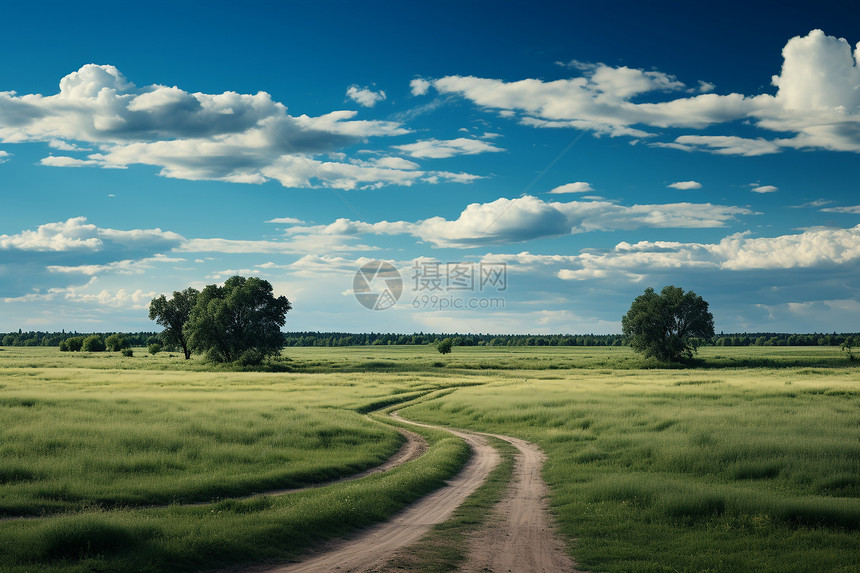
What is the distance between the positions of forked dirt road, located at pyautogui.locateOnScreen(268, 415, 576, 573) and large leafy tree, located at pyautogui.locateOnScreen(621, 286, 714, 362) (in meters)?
77.4

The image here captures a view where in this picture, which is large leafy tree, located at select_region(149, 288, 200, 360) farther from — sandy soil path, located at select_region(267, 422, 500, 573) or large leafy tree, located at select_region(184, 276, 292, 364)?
sandy soil path, located at select_region(267, 422, 500, 573)

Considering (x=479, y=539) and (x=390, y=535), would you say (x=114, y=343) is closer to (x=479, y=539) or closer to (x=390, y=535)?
(x=390, y=535)

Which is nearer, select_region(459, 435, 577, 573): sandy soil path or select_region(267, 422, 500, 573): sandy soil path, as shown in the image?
select_region(267, 422, 500, 573): sandy soil path

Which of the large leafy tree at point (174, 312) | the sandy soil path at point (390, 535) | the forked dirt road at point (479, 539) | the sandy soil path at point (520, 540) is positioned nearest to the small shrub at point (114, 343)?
the large leafy tree at point (174, 312)

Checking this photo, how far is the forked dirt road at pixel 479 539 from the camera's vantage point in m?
11.7

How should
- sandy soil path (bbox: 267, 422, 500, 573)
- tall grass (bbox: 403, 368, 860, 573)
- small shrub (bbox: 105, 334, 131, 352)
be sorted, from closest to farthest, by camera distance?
sandy soil path (bbox: 267, 422, 500, 573) < tall grass (bbox: 403, 368, 860, 573) < small shrub (bbox: 105, 334, 131, 352)

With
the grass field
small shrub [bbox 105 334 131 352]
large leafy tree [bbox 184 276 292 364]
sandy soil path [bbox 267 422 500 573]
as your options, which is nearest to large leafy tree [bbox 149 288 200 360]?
large leafy tree [bbox 184 276 292 364]

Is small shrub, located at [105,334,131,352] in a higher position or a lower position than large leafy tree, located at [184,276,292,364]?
lower

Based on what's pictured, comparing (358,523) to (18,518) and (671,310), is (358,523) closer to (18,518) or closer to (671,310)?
(18,518)

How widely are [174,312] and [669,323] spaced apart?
79993 mm

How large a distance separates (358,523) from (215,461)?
8.93m

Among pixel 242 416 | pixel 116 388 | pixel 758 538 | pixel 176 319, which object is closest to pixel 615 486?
pixel 758 538

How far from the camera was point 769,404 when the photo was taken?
39.2 metres

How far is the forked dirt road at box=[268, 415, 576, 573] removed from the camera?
11.7 meters
